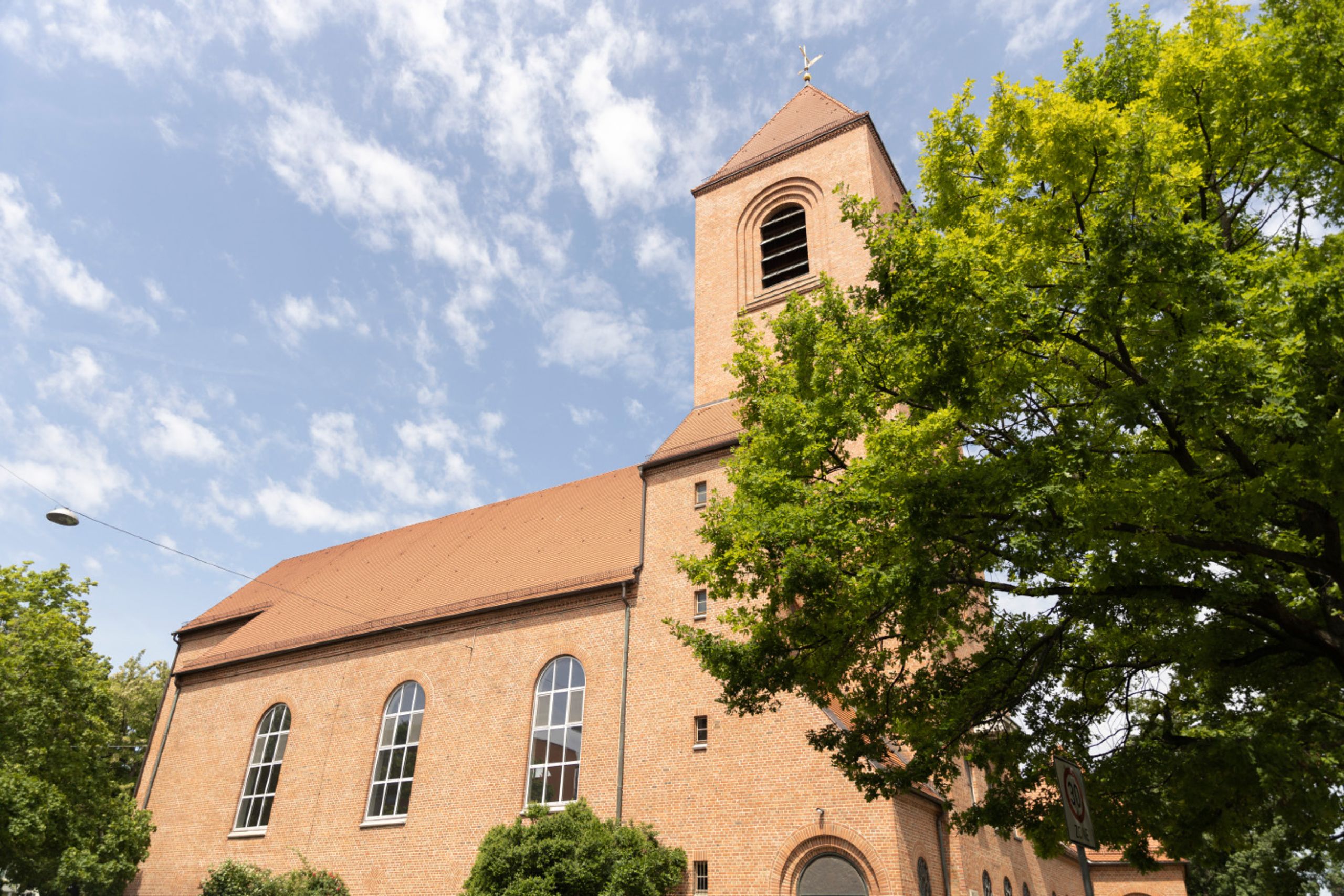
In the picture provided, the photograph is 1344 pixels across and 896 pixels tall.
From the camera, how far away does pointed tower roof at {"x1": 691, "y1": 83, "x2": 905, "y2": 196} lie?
23766mm

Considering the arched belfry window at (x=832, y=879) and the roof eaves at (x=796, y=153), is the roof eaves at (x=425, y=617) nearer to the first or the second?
the arched belfry window at (x=832, y=879)

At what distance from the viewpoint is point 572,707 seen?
60.8 feet

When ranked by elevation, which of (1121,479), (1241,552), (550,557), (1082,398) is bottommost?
(1241,552)

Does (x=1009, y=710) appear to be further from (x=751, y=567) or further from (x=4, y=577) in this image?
(x=4, y=577)

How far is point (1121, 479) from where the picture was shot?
7.54 metres

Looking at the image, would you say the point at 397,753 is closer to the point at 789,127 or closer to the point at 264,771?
the point at 264,771

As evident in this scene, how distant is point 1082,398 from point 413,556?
22.2 m

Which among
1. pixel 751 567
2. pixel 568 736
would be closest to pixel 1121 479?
pixel 751 567

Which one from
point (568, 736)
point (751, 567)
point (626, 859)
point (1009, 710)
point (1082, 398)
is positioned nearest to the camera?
point (1082, 398)

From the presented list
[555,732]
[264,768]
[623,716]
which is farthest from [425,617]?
[623,716]

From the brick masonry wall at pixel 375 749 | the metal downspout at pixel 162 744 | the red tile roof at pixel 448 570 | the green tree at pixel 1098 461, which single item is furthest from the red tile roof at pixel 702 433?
the metal downspout at pixel 162 744

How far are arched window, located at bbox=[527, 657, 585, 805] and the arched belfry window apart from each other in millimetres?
5295

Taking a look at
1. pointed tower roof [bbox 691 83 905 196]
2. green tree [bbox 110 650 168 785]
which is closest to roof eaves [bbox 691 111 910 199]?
pointed tower roof [bbox 691 83 905 196]

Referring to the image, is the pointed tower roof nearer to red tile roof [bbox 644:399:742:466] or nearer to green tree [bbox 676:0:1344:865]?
red tile roof [bbox 644:399:742:466]
